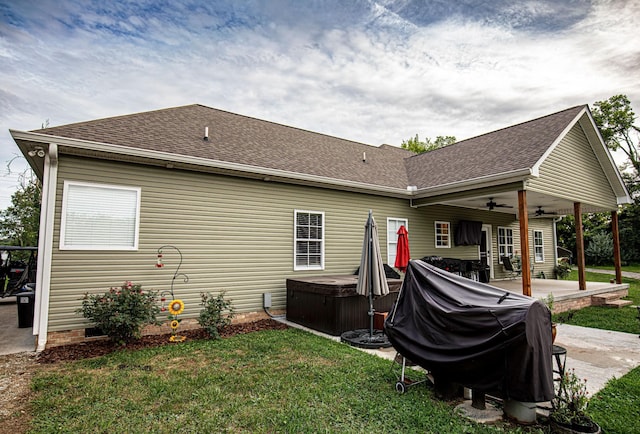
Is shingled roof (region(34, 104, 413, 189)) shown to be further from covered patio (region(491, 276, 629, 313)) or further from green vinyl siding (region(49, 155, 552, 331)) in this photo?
covered patio (region(491, 276, 629, 313))

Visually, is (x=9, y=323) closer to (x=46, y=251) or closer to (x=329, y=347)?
(x=46, y=251)

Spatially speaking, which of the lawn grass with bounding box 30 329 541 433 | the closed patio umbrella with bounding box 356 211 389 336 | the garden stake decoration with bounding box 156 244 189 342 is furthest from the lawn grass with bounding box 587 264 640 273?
the garden stake decoration with bounding box 156 244 189 342

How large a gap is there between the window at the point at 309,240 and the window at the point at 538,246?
38.7ft

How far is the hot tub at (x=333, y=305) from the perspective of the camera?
627 cm

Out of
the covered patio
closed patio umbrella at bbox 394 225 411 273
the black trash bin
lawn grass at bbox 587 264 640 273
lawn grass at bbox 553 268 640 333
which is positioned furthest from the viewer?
lawn grass at bbox 587 264 640 273

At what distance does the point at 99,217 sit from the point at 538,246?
666 inches

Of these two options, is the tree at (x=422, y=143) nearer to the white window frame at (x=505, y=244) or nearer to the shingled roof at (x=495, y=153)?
the white window frame at (x=505, y=244)

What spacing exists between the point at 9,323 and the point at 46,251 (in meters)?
3.80

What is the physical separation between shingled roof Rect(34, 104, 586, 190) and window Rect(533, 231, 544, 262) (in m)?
6.91

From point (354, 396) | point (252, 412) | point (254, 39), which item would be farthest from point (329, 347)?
point (254, 39)

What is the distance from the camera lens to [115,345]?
214 inches

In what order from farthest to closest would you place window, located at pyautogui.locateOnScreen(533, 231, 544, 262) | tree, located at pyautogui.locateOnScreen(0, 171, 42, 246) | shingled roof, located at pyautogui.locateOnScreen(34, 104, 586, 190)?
1. tree, located at pyautogui.locateOnScreen(0, 171, 42, 246)
2. window, located at pyautogui.locateOnScreen(533, 231, 544, 262)
3. shingled roof, located at pyautogui.locateOnScreen(34, 104, 586, 190)

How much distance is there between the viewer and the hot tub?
20.6ft

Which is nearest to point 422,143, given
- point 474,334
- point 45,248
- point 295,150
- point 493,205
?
point 493,205
